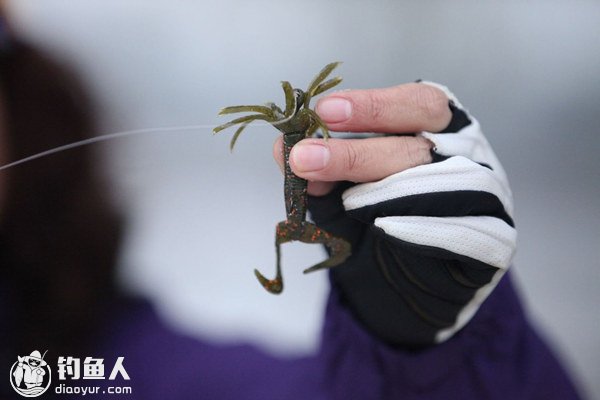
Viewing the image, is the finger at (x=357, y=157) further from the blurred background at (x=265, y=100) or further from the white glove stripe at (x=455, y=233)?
the blurred background at (x=265, y=100)

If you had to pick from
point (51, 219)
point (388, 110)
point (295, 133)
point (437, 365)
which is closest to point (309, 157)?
point (295, 133)

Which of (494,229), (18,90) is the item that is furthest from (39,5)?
(494,229)

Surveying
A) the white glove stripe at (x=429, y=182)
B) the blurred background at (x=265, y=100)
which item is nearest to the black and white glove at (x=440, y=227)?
the white glove stripe at (x=429, y=182)

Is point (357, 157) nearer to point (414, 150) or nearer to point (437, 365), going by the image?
point (414, 150)

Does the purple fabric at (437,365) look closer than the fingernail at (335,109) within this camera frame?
No

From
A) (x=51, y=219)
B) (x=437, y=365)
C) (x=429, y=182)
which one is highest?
(x=429, y=182)

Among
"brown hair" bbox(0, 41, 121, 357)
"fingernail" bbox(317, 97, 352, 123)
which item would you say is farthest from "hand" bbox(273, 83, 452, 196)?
"brown hair" bbox(0, 41, 121, 357)

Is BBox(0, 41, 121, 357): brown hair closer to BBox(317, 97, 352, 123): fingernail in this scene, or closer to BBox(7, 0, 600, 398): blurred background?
BBox(7, 0, 600, 398): blurred background
